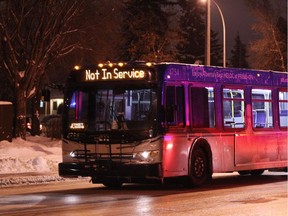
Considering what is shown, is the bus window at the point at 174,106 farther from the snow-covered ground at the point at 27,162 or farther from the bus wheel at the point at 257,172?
the bus wheel at the point at 257,172

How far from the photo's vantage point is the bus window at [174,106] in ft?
52.2

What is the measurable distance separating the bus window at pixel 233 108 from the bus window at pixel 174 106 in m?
1.86

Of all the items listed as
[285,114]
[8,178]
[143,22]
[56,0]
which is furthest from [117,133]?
[143,22]

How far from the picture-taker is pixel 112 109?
637 inches

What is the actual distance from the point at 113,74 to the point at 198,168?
3184 mm

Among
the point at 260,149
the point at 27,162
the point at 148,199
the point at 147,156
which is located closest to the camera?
the point at 148,199

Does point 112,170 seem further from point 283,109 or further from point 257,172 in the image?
point 257,172

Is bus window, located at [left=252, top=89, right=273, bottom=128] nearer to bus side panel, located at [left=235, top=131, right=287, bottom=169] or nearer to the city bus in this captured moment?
bus side panel, located at [left=235, top=131, right=287, bottom=169]

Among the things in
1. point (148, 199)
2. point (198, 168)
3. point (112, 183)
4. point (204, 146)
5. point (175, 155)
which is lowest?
point (148, 199)

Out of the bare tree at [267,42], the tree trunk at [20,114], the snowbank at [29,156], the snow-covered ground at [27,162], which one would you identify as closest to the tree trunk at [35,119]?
the snowbank at [29,156]

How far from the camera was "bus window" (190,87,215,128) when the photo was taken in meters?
16.9

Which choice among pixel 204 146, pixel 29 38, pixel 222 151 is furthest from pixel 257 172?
pixel 29 38

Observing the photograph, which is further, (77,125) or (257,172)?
(257,172)

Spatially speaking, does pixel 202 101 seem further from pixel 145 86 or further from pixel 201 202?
pixel 201 202
